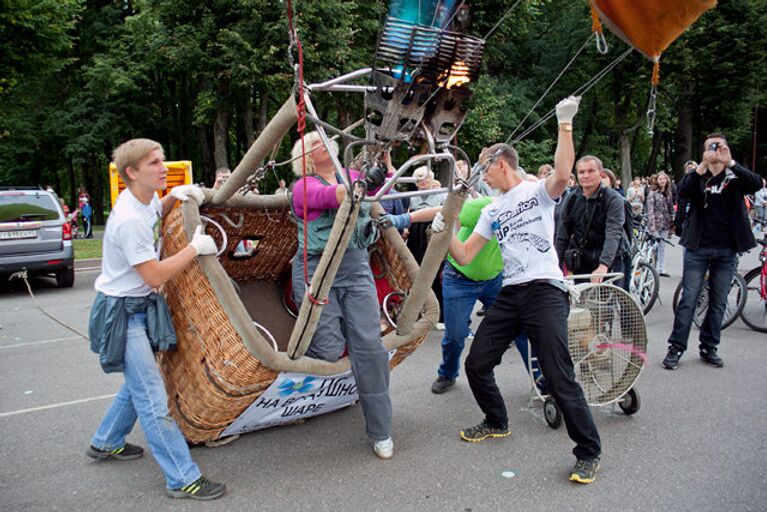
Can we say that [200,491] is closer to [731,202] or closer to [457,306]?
[457,306]

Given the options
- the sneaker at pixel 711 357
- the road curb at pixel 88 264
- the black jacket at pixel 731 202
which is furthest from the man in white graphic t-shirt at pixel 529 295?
the road curb at pixel 88 264

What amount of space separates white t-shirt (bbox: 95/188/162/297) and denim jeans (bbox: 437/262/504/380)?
89.9 inches

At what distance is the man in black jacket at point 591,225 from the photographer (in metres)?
4.84

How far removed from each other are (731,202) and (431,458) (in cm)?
365

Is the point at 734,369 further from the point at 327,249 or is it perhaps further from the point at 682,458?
the point at 327,249

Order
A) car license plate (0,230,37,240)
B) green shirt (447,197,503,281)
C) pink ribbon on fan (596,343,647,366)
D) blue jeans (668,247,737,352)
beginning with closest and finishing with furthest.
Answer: pink ribbon on fan (596,343,647,366), green shirt (447,197,503,281), blue jeans (668,247,737,352), car license plate (0,230,37,240)

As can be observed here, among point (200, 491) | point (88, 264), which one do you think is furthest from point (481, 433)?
point (88, 264)

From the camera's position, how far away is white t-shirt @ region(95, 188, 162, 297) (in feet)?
9.69

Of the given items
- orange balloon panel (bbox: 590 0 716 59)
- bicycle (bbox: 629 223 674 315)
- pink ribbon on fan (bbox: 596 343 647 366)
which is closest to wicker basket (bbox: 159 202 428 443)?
pink ribbon on fan (bbox: 596 343 647 366)

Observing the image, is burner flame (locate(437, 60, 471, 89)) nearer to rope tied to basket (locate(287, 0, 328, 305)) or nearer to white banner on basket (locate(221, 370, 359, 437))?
rope tied to basket (locate(287, 0, 328, 305))

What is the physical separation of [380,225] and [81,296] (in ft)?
23.9

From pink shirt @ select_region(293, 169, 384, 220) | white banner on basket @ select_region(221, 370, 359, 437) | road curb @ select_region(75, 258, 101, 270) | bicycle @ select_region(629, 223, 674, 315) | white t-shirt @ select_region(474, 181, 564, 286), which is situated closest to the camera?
pink shirt @ select_region(293, 169, 384, 220)

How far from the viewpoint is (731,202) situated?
5262mm

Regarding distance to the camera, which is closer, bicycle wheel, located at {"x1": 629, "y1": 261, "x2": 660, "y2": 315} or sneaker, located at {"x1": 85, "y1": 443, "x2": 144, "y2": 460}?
sneaker, located at {"x1": 85, "y1": 443, "x2": 144, "y2": 460}
